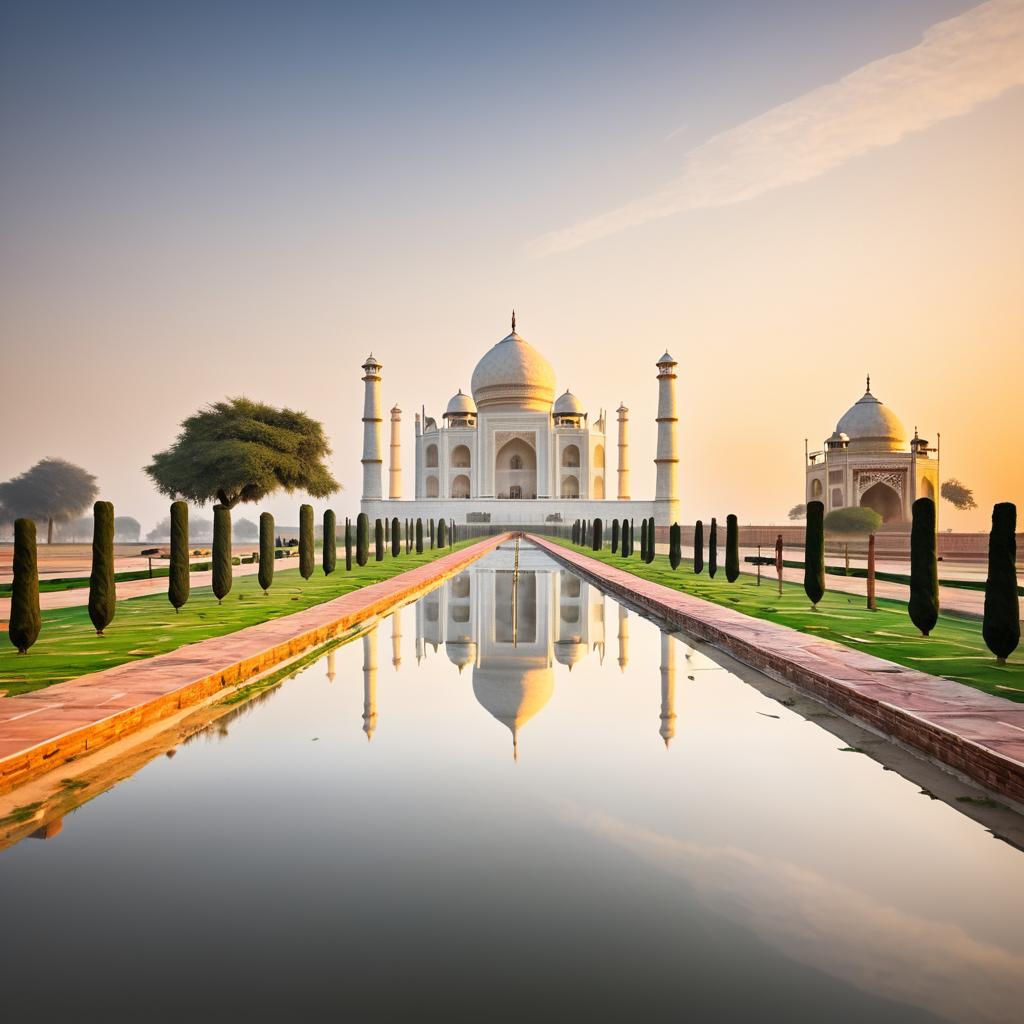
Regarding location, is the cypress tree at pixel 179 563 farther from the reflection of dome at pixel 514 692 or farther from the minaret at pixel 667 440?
the minaret at pixel 667 440

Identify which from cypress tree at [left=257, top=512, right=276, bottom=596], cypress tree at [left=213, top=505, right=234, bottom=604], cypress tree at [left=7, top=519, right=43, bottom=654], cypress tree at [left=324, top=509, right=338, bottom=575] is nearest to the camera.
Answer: cypress tree at [left=7, top=519, right=43, bottom=654]

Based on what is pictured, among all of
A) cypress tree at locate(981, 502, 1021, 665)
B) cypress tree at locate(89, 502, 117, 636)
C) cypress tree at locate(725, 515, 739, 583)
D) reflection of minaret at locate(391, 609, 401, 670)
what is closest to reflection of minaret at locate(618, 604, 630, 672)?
reflection of minaret at locate(391, 609, 401, 670)

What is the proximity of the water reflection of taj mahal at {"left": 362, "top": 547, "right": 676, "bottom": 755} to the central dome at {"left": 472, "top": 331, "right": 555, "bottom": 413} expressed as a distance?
110ft

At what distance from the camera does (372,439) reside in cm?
4097

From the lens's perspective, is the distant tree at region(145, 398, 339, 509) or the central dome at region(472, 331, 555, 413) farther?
the central dome at region(472, 331, 555, 413)

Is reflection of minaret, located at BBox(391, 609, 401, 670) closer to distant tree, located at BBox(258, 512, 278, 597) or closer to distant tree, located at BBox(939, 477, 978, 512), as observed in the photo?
distant tree, located at BBox(258, 512, 278, 597)

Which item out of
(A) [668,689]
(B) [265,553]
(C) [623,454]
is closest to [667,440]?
(C) [623,454]

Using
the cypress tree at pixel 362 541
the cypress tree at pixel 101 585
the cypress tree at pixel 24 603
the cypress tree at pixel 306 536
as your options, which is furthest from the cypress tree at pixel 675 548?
the cypress tree at pixel 24 603

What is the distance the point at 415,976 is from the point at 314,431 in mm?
27762

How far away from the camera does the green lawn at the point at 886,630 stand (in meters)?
5.34

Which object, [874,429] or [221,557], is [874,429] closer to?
[874,429]

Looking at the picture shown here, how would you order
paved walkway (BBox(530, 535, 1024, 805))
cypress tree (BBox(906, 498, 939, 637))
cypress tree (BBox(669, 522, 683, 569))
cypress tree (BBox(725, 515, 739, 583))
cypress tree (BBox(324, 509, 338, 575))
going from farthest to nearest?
1. cypress tree (BBox(669, 522, 683, 569))
2. cypress tree (BBox(324, 509, 338, 575))
3. cypress tree (BBox(725, 515, 739, 583))
4. cypress tree (BBox(906, 498, 939, 637))
5. paved walkway (BBox(530, 535, 1024, 805))

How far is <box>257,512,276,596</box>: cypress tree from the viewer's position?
1145cm

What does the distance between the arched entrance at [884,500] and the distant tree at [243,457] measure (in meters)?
25.6
